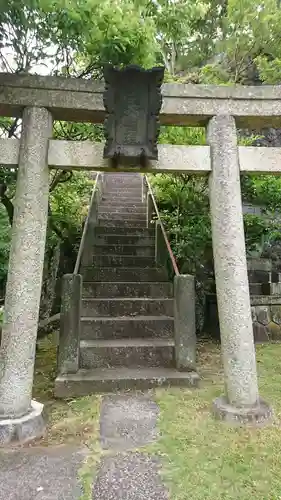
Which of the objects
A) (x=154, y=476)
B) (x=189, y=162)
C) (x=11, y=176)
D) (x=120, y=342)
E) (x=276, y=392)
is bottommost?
(x=154, y=476)

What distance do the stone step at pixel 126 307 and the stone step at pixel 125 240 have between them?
219 centimetres

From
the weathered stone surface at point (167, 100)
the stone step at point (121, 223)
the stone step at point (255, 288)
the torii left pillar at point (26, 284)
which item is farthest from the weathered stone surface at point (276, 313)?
the torii left pillar at point (26, 284)

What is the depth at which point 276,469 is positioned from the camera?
8.74 feet

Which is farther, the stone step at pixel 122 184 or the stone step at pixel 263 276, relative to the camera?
the stone step at pixel 122 184

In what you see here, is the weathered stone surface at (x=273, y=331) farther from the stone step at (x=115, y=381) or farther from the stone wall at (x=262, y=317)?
the stone step at (x=115, y=381)

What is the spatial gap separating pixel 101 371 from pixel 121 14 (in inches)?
155

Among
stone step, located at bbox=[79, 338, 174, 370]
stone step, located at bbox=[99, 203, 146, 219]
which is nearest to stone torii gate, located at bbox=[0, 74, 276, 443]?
stone step, located at bbox=[79, 338, 174, 370]

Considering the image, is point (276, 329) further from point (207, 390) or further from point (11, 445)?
point (11, 445)

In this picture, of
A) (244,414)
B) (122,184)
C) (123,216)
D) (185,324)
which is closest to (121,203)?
(123,216)

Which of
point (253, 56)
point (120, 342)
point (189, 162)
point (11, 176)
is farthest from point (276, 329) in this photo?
point (253, 56)

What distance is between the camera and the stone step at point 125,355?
15.4 ft

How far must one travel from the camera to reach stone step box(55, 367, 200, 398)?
13.8ft

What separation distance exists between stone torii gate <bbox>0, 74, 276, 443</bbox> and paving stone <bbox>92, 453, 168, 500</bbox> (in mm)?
897

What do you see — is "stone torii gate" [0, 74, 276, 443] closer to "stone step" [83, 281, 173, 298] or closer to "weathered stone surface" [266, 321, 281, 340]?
"stone step" [83, 281, 173, 298]
